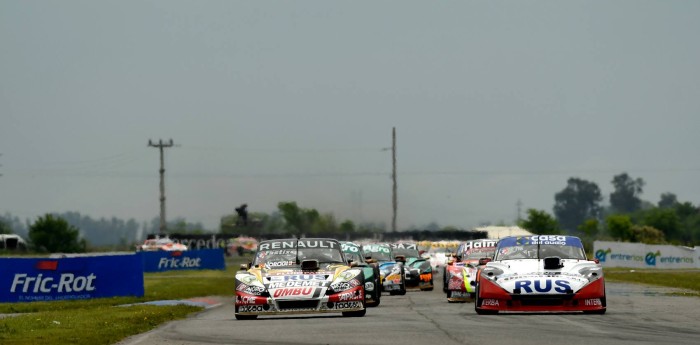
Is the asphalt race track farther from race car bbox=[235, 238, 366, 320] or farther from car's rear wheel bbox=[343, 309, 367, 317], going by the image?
race car bbox=[235, 238, 366, 320]

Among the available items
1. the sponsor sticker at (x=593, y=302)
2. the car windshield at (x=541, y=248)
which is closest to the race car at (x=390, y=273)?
the car windshield at (x=541, y=248)

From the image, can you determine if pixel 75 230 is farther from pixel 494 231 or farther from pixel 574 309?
→ pixel 574 309

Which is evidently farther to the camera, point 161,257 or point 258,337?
point 161,257

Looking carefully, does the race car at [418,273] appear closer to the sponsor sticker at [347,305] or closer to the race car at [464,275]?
the race car at [464,275]

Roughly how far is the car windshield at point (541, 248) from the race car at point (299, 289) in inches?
102

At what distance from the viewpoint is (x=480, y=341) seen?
1598cm

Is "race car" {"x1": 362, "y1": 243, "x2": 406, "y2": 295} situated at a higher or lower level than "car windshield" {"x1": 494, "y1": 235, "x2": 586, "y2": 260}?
lower

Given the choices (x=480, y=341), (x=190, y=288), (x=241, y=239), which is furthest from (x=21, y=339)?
(x=241, y=239)

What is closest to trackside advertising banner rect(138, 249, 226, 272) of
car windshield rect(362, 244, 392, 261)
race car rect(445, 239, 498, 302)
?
car windshield rect(362, 244, 392, 261)

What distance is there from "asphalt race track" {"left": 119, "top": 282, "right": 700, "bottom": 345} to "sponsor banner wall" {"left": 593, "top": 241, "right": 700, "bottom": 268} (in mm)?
45721

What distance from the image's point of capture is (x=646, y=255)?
71.8m

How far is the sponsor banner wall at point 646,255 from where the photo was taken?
229 feet

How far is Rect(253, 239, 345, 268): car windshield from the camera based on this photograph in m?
23.8

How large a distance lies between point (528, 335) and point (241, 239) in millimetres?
87728
